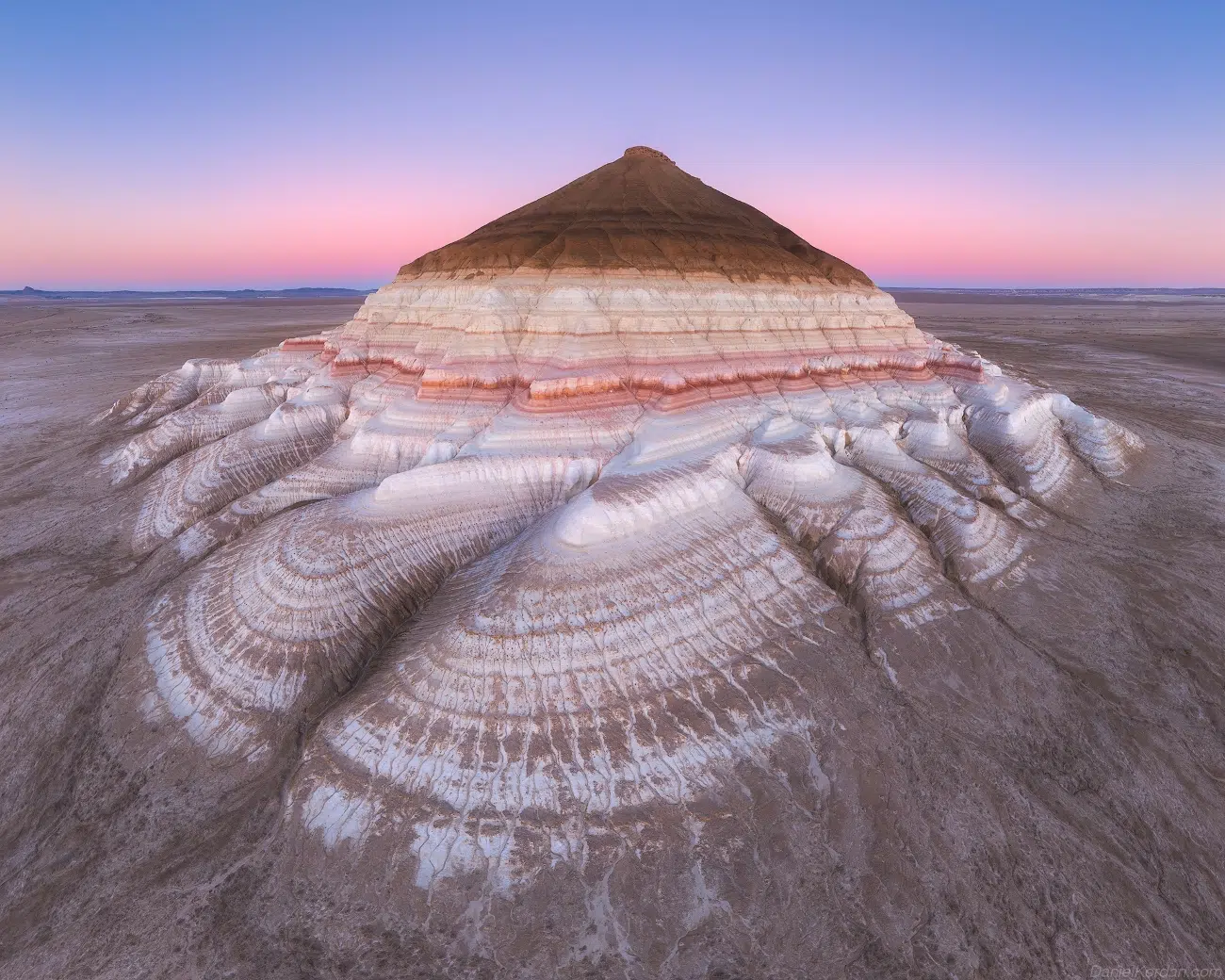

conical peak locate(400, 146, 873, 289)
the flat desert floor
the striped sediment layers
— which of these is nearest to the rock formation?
the striped sediment layers

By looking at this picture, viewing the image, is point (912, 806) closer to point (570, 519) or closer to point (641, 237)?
point (570, 519)

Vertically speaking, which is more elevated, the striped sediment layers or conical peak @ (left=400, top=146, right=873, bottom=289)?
conical peak @ (left=400, top=146, right=873, bottom=289)

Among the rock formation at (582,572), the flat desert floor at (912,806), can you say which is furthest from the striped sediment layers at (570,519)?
the flat desert floor at (912,806)

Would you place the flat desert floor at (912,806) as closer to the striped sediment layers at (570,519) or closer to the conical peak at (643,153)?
the striped sediment layers at (570,519)

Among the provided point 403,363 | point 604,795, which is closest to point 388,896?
point 604,795

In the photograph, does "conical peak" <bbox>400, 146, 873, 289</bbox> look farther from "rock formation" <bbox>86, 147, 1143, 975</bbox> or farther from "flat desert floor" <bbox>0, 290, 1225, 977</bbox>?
"flat desert floor" <bbox>0, 290, 1225, 977</bbox>
